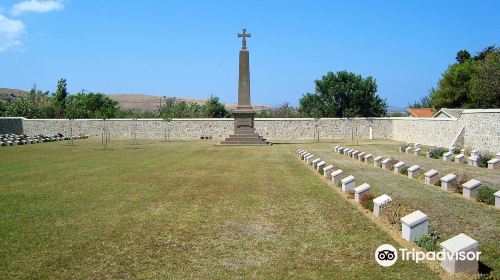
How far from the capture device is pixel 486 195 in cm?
947

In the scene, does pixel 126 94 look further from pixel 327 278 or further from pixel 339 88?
pixel 327 278

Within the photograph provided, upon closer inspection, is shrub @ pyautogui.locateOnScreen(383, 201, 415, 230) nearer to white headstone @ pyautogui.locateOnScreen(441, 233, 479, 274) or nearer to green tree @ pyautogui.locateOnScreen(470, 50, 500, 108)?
white headstone @ pyautogui.locateOnScreen(441, 233, 479, 274)

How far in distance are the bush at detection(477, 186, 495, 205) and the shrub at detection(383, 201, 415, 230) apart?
2365 millimetres

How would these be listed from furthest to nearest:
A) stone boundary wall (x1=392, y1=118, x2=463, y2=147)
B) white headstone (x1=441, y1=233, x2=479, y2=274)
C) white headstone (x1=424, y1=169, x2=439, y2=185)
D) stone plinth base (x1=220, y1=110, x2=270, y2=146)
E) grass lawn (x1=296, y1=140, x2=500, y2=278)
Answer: stone plinth base (x1=220, y1=110, x2=270, y2=146) < stone boundary wall (x1=392, y1=118, x2=463, y2=147) < white headstone (x1=424, y1=169, x2=439, y2=185) < grass lawn (x1=296, y1=140, x2=500, y2=278) < white headstone (x1=441, y1=233, x2=479, y2=274)

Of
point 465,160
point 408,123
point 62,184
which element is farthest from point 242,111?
point 62,184

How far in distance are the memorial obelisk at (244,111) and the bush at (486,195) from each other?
20407mm

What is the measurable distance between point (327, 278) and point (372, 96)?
4482cm

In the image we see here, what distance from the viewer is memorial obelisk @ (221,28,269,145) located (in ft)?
97.5

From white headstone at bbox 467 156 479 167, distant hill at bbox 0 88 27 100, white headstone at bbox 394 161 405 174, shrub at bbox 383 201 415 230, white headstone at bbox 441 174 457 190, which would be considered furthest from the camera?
distant hill at bbox 0 88 27 100

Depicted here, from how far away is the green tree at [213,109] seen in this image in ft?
174

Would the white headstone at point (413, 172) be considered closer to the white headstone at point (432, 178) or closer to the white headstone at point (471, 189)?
the white headstone at point (432, 178)

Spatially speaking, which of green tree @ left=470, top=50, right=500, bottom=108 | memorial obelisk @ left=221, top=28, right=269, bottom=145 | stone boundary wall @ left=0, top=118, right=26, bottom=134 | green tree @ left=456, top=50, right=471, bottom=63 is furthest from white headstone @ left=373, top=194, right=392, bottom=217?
green tree @ left=456, top=50, right=471, bottom=63

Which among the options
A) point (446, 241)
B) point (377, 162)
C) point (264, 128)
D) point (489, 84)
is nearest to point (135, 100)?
point (264, 128)

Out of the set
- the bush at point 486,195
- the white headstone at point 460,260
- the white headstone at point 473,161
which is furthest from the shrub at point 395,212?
→ the white headstone at point 473,161
